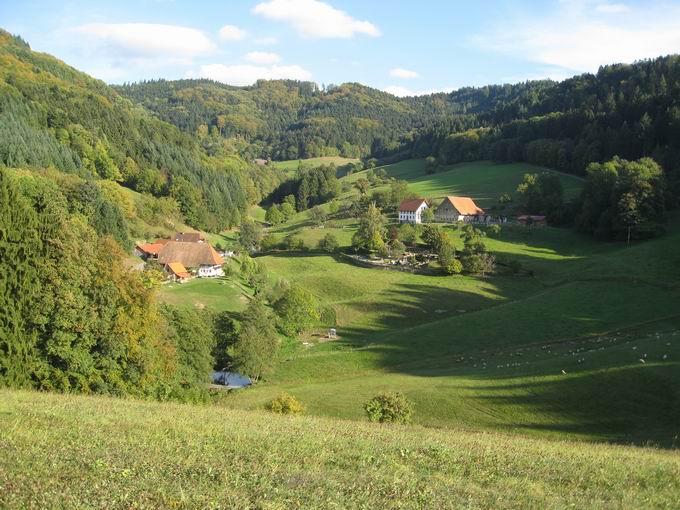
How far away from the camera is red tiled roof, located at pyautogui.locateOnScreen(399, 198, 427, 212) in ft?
349

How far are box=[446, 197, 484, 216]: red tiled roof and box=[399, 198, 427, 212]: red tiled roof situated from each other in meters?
5.76

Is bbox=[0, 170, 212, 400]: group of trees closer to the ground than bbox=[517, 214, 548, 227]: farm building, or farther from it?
closer to the ground

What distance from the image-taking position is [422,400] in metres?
33.5

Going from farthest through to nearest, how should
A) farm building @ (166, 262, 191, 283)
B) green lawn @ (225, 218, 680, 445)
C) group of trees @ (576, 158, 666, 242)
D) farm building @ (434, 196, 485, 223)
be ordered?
1. farm building @ (434, 196, 485, 223)
2. group of trees @ (576, 158, 666, 242)
3. farm building @ (166, 262, 191, 283)
4. green lawn @ (225, 218, 680, 445)

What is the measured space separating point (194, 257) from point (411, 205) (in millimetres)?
47919

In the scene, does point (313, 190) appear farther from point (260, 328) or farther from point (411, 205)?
point (260, 328)

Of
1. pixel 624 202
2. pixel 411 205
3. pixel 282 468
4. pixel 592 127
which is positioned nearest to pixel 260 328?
pixel 282 468

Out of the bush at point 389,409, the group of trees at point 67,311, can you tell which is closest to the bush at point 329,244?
the group of trees at point 67,311

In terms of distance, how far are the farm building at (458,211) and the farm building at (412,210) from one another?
3.45 meters

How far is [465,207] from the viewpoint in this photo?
10662 centimetres

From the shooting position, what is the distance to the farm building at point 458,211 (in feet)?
342

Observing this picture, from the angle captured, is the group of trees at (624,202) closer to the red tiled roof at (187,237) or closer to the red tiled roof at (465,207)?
the red tiled roof at (465,207)

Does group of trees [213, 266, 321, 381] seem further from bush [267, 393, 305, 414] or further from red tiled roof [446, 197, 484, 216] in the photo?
red tiled roof [446, 197, 484, 216]

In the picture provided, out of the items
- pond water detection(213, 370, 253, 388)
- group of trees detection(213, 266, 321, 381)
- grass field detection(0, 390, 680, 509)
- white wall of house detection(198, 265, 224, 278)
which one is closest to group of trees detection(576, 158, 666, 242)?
group of trees detection(213, 266, 321, 381)
